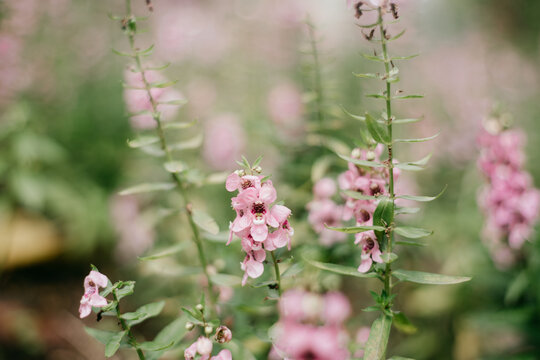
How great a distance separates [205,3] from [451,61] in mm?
5245

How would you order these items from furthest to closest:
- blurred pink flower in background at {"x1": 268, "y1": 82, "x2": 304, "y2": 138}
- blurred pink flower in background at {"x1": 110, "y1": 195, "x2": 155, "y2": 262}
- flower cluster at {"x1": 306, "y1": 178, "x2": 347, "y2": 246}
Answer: blurred pink flower in background at {"x1": 110, "y1": 195, "x2": 155, "y2": 262} < blurred pink flower in background at {"x1": 268, "y1": 82, "x2": 304, "y2": 138} < flower cluster at {"x1": 306, "y1": 178, "x2": 347, "y2": 246}

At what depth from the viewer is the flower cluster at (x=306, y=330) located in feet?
3.25

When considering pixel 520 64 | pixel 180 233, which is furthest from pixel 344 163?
pixel 520 64

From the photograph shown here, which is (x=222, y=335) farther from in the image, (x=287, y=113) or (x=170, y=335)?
(x=287, y=113)

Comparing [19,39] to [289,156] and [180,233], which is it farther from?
[289,156]

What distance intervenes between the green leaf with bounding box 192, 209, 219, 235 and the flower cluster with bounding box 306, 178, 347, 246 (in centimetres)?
45

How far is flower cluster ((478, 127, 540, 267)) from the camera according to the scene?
64.3 inches

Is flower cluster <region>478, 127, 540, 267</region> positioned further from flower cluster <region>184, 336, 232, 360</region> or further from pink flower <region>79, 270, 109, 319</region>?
pink flower <region>79, 270, 109, 319</region>

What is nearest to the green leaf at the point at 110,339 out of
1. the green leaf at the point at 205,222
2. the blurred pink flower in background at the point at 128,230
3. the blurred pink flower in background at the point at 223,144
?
the green leaf at the point at 205,222

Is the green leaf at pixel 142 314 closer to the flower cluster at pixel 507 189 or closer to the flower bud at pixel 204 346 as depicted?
the flower bud at pixel 204 346

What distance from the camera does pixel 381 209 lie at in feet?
3.36

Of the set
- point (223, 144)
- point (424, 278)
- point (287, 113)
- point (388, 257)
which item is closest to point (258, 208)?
point (388, 257)

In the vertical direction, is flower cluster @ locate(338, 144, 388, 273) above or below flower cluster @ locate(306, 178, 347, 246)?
above

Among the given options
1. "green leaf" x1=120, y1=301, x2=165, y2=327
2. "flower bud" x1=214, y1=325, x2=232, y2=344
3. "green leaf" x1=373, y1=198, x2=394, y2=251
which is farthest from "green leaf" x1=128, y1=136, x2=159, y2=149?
"green leaf" x1=373, y1=198, x2=394, y2=251
